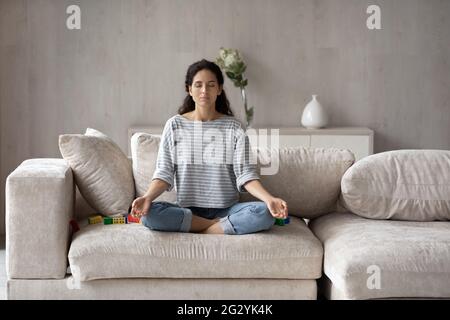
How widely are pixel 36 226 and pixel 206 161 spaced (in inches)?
30.7

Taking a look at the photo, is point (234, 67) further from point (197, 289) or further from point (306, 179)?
point (197, 289)

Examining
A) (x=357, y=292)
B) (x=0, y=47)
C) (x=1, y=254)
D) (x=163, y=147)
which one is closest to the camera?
(x=357, y=292)

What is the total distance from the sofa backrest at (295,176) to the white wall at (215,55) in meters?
2.03


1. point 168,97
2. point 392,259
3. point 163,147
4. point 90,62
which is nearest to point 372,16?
point 168,97

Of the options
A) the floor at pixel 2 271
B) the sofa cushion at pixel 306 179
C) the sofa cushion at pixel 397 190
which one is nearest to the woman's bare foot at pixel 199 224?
the sofa cushion at pixel 306 179

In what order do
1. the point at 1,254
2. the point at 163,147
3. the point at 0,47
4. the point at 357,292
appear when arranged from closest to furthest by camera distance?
the point at 357,292
the point at 163,147
the point at 1,254
the point at 0,47

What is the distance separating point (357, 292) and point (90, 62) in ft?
10.7

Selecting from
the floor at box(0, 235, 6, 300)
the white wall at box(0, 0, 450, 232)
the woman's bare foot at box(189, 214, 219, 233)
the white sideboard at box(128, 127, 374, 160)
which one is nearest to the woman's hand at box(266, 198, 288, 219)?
the woman's bare foot at box(189, 214, 219, 233)

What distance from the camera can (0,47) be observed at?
5434mm

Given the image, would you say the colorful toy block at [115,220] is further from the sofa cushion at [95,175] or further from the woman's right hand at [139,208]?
the woman's right hand at [139,208]

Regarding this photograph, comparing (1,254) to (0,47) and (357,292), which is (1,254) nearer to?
(0,47)

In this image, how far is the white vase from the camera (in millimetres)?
5477

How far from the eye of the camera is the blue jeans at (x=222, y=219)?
10.4 feet

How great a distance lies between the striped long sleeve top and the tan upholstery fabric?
423mm
